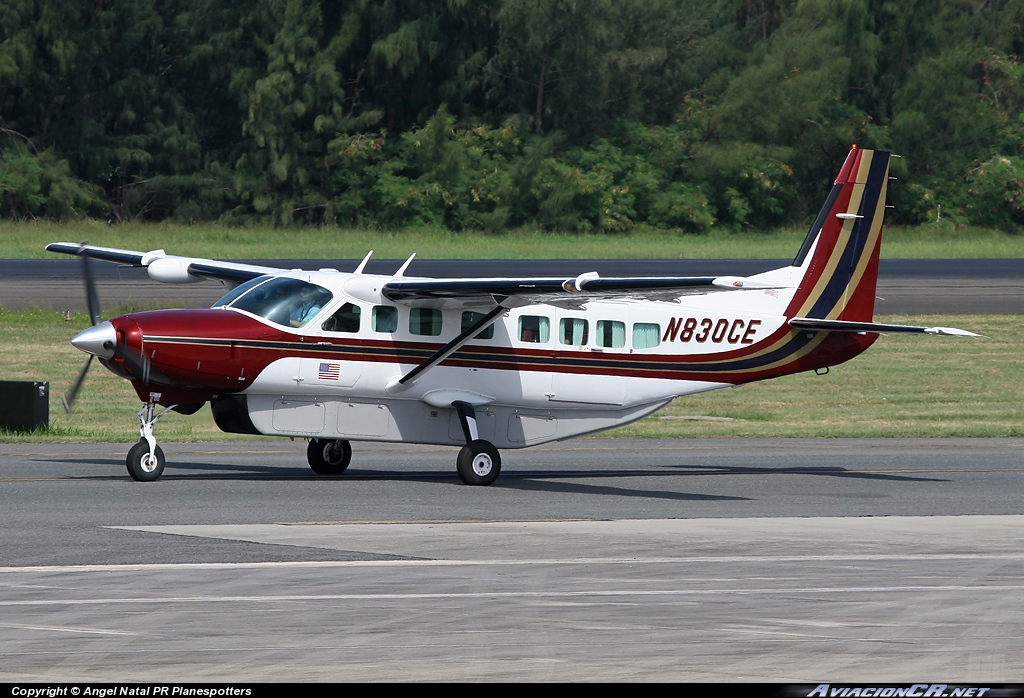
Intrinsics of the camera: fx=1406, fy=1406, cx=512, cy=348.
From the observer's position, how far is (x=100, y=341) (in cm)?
1476

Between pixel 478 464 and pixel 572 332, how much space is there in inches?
80.2

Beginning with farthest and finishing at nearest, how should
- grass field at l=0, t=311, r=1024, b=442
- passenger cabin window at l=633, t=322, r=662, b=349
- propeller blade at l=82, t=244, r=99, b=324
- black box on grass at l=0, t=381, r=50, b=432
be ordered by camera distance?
grass field at l=0, t=311, r=1024, b=442, black box on grass at l=0, t=381, r=50, b=432, passenger cabin window at l=633, t=322, r=662, b=349, propeller blade at l=82, t=244, r=99, b=324

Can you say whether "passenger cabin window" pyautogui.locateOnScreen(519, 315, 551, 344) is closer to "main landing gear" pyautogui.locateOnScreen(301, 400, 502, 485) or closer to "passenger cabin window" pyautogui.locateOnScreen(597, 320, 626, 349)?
"passenger cabin window" pyautogui.locateOnScreen(597, 320, 626, 349)

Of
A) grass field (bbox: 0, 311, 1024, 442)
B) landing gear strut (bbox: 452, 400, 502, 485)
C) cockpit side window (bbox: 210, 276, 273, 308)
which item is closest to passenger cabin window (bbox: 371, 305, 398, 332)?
landing gear strut (bbox: 452, 400, 502, 485)

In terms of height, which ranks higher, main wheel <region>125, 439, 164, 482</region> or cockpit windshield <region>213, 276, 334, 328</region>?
cockpit windshield <region>213, 276, 334, 328</region>

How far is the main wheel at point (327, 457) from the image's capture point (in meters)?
17.2

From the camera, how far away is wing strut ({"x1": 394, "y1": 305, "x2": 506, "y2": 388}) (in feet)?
53.4

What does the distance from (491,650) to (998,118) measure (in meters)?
63.4

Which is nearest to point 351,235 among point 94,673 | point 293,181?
point 293,181

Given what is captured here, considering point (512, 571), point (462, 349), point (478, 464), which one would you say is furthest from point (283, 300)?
point (512, 571)

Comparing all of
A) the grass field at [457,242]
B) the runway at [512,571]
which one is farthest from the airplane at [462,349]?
the grass field at [457,242]

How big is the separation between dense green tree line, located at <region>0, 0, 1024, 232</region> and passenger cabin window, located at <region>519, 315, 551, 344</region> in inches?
1727

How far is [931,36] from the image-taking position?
2608 inches

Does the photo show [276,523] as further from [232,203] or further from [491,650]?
[232,203]
